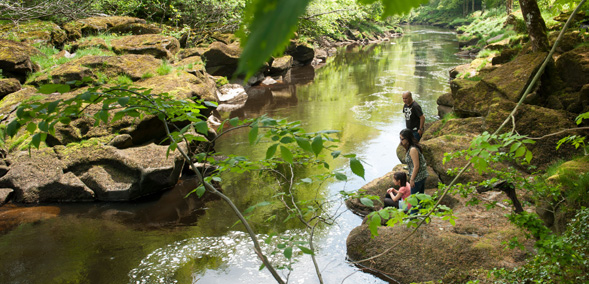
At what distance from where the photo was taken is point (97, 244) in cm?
691

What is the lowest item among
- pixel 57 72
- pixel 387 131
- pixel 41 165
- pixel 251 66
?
pixel 387 131

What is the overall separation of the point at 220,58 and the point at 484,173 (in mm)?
14723

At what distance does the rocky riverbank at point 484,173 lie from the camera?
16.7ft

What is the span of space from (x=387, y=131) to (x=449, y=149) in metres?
5.51

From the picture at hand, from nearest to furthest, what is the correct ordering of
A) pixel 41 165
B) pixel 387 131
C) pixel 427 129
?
pixel 41 165 → pixel 427 129 → pixel 387 131

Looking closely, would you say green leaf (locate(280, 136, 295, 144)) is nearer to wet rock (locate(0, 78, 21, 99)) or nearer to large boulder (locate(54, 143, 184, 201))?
large boulder (locate(54, 143, 184, 201))

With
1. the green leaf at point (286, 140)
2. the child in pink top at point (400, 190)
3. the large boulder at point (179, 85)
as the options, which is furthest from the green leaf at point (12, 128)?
the large boulder at point (179, 85)

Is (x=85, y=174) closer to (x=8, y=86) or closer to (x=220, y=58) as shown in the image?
(x=8, y=86)

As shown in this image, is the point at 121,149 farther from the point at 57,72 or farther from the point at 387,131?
the point at 387,131

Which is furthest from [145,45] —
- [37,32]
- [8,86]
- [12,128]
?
[12,128]

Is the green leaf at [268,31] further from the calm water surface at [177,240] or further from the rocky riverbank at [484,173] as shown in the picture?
the rocky riverbank at [484,173]

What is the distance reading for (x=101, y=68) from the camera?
37.3 ft

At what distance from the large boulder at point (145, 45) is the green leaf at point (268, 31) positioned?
14.9 m

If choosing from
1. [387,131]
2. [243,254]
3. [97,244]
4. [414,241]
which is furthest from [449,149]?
[97,244]
